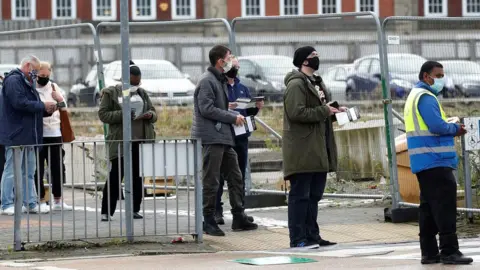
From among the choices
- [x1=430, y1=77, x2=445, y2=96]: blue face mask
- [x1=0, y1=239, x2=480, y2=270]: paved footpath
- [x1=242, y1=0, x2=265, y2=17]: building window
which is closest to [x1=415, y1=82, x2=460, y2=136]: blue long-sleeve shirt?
[x1=430, y1=77, x2=445, y2=96]: blue face mask

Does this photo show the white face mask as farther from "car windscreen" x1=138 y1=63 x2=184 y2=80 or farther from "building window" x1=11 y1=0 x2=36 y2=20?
"building window" x1=11 y1=0 x2=36 y2=20

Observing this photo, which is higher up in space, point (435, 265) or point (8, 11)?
point (8, 11)

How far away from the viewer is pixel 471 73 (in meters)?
15.4

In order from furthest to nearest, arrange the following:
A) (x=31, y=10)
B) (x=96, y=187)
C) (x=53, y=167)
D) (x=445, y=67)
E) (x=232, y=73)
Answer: (x=31, y=10) < (x=445, y=67) < (x=232, y=73) < (x=53, y=167) < (x=96, y=187)

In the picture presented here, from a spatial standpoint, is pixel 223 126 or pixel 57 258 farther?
pixel 223 126

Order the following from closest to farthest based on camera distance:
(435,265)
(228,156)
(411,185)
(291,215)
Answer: (435,265), (291,215), (228,156), (411,185)

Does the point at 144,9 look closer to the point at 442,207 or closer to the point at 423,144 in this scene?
the point at 423,144

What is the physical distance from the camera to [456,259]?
11.2 metres

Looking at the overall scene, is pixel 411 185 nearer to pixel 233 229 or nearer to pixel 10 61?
pixel 233 229

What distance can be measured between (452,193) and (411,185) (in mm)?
3604

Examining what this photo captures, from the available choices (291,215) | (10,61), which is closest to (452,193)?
(291,215)

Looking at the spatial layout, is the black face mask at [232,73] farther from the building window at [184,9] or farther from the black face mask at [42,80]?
the building window at [184,9]

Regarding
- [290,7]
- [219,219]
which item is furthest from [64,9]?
[219,219]

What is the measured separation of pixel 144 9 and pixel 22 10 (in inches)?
190
